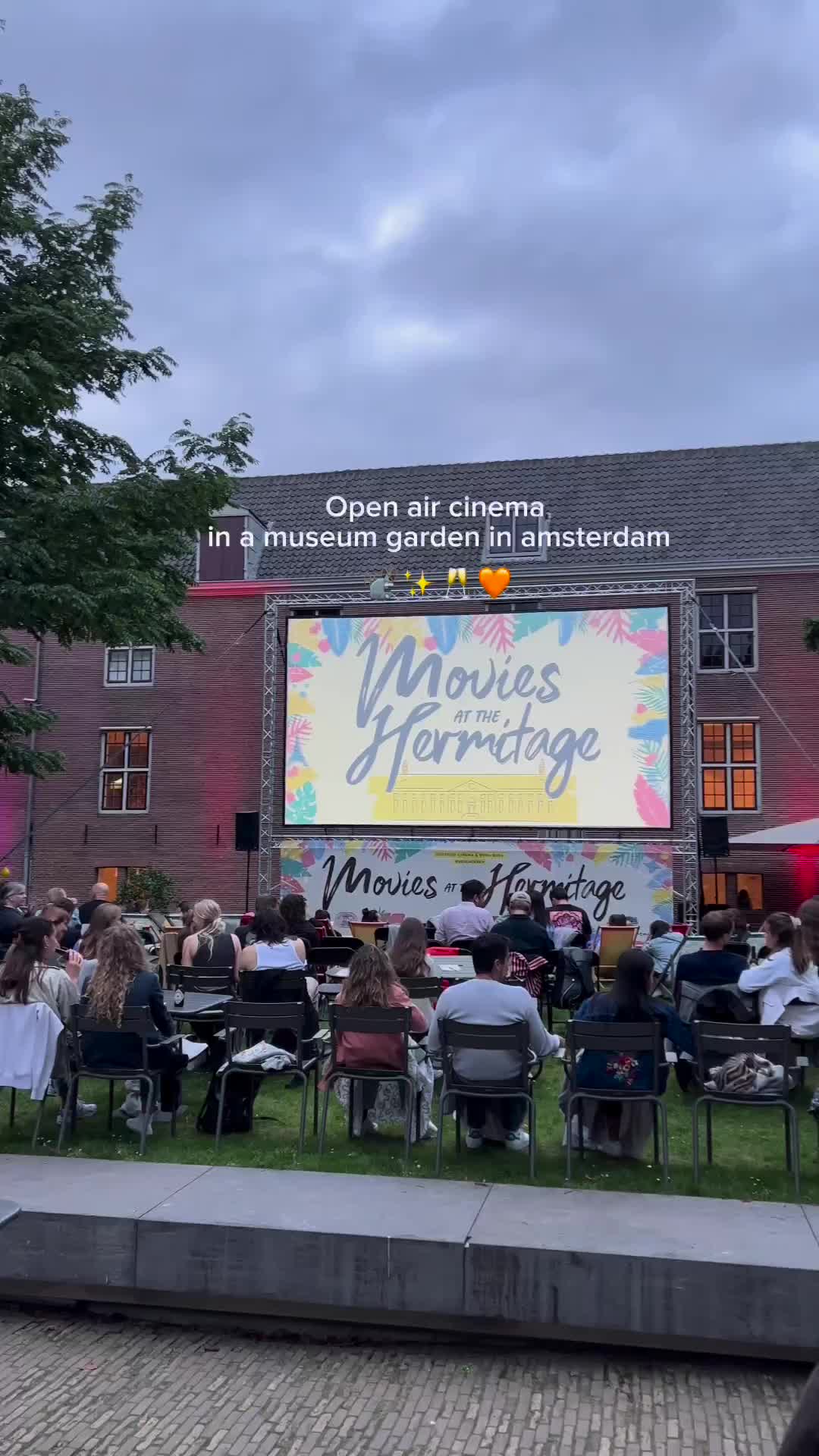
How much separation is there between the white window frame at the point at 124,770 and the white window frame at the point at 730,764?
11862 mm

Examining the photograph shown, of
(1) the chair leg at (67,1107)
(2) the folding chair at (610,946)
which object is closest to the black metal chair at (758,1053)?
(1) the chair leg at (67,1107)

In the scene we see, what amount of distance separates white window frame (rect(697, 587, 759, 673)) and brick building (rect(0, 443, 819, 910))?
0.05m

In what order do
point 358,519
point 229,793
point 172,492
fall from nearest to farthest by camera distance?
1. point 172,492
2. point 229,793
3. point 358,519

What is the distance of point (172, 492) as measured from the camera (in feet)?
48.7

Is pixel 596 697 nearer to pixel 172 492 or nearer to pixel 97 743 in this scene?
pixel 172 492

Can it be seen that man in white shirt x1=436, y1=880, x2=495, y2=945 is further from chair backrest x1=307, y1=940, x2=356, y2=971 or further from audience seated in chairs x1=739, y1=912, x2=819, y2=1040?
audience seated in chairs x1=739, y1=912, x2=819, y2=1040

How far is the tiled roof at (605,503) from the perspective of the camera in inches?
1046

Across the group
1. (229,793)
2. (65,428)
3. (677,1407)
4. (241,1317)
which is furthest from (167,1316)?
(229,793)

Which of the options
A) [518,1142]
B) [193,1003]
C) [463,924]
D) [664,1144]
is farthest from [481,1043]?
[463,924]

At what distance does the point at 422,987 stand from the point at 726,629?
18.7 m

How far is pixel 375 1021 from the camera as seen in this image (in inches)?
267

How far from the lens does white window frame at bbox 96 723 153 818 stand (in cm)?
2691

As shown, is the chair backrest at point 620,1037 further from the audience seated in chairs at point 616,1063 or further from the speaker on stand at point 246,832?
the speaker on stand at point 246,832

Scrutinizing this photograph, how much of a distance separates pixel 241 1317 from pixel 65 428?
38.9 feet
